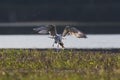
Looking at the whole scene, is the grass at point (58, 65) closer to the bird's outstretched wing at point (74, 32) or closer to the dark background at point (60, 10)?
the bird's outstretched wing at point (74, 32)

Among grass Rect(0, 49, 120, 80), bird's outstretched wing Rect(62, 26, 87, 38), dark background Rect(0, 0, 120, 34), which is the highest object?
dark background Rect(0, 0, 120, 34)

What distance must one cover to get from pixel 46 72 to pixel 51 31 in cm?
406

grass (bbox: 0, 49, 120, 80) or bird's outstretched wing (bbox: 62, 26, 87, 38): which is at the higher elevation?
bird's outstretched wing (bbox: 62, 26, 87, 38)

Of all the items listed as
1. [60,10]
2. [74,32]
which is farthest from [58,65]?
[60,10]

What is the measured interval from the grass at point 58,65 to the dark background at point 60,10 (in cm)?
1409

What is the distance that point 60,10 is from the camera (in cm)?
3228

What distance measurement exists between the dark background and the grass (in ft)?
46.2

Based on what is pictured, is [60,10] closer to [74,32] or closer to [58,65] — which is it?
[74,32]

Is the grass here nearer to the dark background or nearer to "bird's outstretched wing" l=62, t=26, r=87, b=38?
"bird's outstretched wing" l=62, t=26, r=87, b=38

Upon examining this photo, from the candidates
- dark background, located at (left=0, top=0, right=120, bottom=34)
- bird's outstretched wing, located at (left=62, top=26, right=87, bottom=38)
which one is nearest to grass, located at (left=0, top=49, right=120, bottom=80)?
bird's outstretched wing, located at (left=62, top=26, right=87, bottom=38)

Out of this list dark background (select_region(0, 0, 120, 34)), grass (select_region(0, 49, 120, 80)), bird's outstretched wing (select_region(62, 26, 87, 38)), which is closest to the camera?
grass (select_region(0, 49, 120, 80))

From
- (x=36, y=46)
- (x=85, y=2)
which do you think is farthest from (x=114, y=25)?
(x=36, y=46)

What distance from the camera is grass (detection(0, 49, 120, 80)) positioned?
1165cm

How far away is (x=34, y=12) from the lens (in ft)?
105
